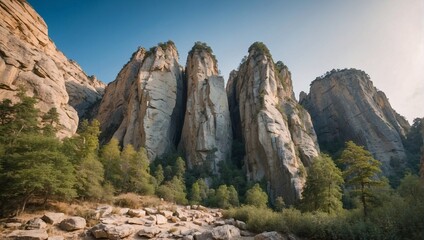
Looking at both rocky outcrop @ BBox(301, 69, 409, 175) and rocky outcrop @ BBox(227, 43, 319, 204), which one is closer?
rocky outcrop @ BBox(227, 43, 319, 204)

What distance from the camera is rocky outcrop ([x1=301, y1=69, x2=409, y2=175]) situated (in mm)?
61094

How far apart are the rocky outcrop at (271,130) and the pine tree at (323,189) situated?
9.18m

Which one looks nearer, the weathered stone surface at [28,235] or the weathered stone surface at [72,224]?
the weathered stone surface at [28,235]

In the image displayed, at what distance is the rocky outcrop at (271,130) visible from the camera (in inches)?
1598

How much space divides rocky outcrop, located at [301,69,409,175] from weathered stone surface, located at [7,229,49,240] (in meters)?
67.7

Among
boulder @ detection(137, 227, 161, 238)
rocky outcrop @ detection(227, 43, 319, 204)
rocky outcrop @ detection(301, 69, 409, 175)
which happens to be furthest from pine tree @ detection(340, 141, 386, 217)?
rocky outcrop @ detection(301, 69, 409, 175)

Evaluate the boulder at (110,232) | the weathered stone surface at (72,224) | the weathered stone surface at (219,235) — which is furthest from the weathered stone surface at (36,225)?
the weathered stone surface at (219,235)

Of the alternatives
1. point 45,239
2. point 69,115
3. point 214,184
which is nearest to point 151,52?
point 69,115

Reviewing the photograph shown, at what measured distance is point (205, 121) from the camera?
54.4 meters

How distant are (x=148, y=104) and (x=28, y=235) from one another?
143ft

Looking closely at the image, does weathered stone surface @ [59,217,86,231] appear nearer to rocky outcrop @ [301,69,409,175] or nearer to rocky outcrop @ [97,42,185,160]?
rocky outcrop @ [97,42,185,160]

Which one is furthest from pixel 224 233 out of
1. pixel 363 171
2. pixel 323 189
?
pixel 323 189

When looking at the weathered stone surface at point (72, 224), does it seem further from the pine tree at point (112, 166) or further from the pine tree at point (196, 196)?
the pine tree at point (196, 196)

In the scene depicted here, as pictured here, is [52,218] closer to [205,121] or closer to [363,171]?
[363,171]
